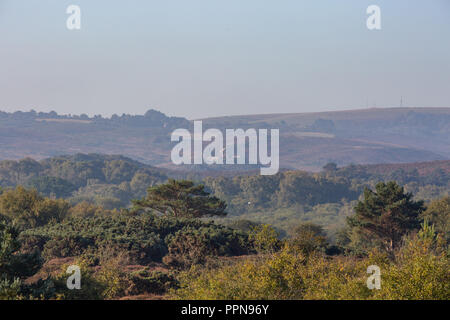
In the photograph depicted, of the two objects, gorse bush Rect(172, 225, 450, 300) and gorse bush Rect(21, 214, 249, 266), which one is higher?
gorse bush Rect(172, 225, 450, 300)

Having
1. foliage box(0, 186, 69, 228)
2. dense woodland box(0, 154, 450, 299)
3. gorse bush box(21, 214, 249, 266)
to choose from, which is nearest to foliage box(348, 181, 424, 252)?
dense woodland box(0, 154, 450, 299)

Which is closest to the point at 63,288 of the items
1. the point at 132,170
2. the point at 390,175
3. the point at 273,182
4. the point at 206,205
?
the point at 206,205

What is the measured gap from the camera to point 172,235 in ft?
93.3

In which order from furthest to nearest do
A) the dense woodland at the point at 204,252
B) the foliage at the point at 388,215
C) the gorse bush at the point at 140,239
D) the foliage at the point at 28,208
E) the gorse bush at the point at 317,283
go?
1. the foliage at the point at 28,208
2. the foliage at the point at 388,215
3. the gorse bush at the point at 140,239
4. the dense woodland at the point at 204,252
5. the gorse bush at the point at 317,283

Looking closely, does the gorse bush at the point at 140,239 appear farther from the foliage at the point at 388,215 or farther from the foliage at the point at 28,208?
A: the foliage at the point at 388,215

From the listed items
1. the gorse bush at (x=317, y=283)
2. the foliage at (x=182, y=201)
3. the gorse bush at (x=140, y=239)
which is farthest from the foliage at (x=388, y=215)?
the gorse bush at (x=317, y=283)

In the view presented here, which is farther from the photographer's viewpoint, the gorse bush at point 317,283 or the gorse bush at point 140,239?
the gorse bush at point 140,239

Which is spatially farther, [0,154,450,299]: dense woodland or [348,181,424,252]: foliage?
[348,181,424,252]: foliage

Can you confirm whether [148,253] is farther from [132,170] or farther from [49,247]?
[132,170]

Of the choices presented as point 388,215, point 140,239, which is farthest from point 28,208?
point 388,215

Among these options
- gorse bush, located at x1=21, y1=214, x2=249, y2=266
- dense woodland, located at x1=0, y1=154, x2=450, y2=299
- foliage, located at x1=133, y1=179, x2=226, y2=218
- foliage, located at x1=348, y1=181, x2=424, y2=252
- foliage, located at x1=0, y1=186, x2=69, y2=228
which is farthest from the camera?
foliage, located at x1=133, y1=179, x2=226, y2=218

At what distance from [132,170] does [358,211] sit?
117 m

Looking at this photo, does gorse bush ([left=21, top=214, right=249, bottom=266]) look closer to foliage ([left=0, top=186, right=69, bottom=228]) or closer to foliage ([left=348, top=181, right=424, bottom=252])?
foliage ([left=0, top=186, right=69, bottom=228])

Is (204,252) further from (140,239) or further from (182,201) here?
(182,201)
